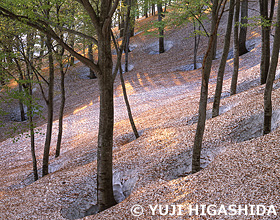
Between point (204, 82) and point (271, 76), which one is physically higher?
point (204, 82)

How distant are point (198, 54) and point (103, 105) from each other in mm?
21134

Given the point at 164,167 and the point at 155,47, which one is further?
the point at 155,47

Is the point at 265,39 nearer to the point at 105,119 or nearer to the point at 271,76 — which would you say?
the point at 271,76

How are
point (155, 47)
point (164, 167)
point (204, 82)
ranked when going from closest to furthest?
point (204, 82) → point (164, 167) → point (155, 47)

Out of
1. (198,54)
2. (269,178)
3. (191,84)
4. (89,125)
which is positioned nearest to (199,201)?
(269,178)

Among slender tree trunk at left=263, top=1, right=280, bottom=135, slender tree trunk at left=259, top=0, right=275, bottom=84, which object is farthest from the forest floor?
slender tree trunk at left=259, top=0, right=275, bottom=84

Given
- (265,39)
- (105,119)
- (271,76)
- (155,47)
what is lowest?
(105,119)

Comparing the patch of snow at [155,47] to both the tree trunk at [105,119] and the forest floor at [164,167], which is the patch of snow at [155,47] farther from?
the tree trunk at [105,119]

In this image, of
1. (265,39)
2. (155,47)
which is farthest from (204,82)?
(155,47)

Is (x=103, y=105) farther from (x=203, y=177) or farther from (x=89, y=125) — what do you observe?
(x=89, y=125)

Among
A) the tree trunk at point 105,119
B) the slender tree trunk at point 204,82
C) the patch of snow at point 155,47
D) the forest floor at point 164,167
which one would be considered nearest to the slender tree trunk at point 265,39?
the forest floor at point 164,167

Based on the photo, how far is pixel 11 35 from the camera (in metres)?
9.70

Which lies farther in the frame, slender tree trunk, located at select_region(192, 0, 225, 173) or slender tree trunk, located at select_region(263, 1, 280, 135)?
slender tree trunk, located at select_region(263, 1, 280, 135)

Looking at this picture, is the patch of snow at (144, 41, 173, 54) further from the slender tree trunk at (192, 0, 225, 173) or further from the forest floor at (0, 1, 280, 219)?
the slender tree trunk at (192, 0, 225, 173)
